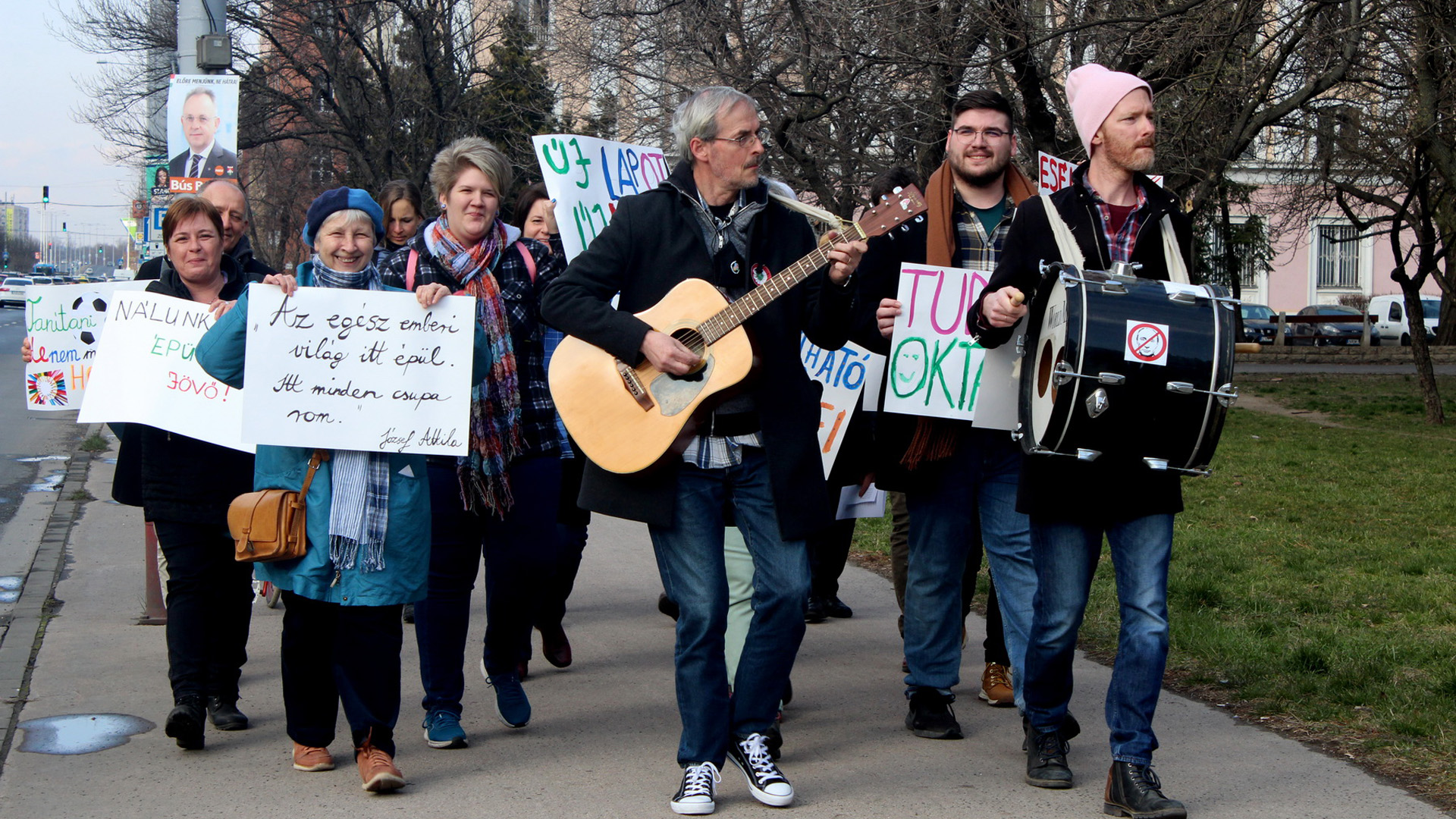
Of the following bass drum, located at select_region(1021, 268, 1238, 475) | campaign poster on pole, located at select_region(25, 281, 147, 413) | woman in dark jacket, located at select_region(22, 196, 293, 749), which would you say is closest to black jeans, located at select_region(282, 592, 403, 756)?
woman in dark jacket, located at select_region(22, 196, 293, 749)

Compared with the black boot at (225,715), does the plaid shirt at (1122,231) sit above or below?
above

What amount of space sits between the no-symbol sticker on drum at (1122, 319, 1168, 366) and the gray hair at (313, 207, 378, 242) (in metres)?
2.50

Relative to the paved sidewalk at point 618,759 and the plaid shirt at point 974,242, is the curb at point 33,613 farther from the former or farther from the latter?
the plaid shirt at point 974,242

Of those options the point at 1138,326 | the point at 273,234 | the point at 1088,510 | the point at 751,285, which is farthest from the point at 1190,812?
the point at 273,234

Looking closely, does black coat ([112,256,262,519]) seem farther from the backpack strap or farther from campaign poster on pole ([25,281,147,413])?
campaign poster on pole ([25,281,147,413])

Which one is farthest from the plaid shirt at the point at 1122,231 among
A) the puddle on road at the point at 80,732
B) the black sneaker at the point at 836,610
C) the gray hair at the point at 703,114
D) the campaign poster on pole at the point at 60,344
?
the campaign poster on pole at the point at 60,344

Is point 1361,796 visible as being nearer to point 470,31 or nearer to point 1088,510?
point 1088,510

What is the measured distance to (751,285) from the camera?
414 centimetres

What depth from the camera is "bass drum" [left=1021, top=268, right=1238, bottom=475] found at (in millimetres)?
3641

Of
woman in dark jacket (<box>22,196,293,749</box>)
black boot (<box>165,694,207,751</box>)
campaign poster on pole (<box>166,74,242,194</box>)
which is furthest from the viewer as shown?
campaign poster on pole (<box>166,74,242,194</box>)

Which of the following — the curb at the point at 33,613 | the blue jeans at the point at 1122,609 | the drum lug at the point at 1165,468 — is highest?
the drum lug at the point at 1165,468

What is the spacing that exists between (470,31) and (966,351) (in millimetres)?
16903

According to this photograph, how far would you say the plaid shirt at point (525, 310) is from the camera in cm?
475

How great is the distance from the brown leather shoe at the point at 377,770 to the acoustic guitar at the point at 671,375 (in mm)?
1117
